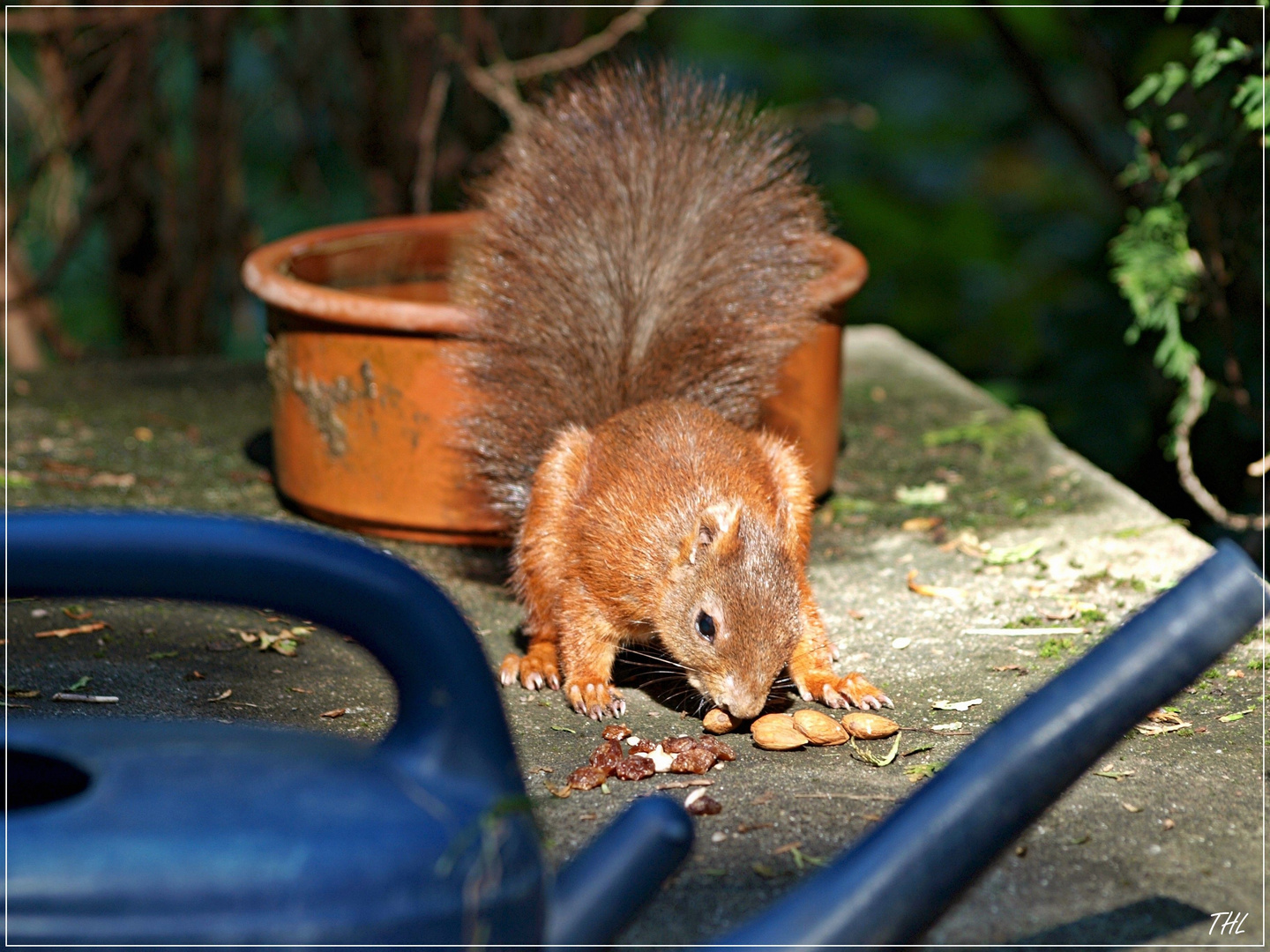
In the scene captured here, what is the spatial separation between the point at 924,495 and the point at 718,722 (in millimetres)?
1401

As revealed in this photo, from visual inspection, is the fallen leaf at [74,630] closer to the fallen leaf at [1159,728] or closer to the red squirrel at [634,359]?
the red squirrel at [634,359]

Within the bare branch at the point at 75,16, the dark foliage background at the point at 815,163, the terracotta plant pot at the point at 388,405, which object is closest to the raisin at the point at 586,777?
the terracotta plant pot at the point at 388,405

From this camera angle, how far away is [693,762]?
2.29m

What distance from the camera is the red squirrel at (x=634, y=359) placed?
2.71 m

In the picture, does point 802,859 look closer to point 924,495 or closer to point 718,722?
point 718,722

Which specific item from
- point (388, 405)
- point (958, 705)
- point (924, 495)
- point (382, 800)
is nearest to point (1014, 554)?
point (924, 495)

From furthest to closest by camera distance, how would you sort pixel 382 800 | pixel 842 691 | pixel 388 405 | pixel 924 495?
pixel 924 495, pixel 388 405, pixel 842 691, pixel 382 800

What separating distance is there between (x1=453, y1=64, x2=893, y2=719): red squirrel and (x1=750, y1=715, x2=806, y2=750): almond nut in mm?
194

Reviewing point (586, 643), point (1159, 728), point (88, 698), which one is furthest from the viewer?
point (586, 643)

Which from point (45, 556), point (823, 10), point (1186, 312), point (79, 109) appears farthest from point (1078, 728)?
point (823, 10)

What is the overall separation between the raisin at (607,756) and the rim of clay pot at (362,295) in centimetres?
121

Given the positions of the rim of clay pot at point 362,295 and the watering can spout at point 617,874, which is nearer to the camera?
→ the watering can spout at point 617,874

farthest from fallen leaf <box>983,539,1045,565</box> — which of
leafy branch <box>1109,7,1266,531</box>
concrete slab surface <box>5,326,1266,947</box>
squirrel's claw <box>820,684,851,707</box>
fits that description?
squirrel's claw <box>820,684,851,707</box>

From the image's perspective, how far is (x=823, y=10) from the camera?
8867mm
